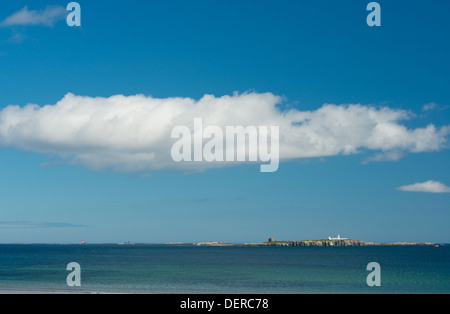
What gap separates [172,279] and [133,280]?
18.4 ft

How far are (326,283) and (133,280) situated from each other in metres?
26.8
